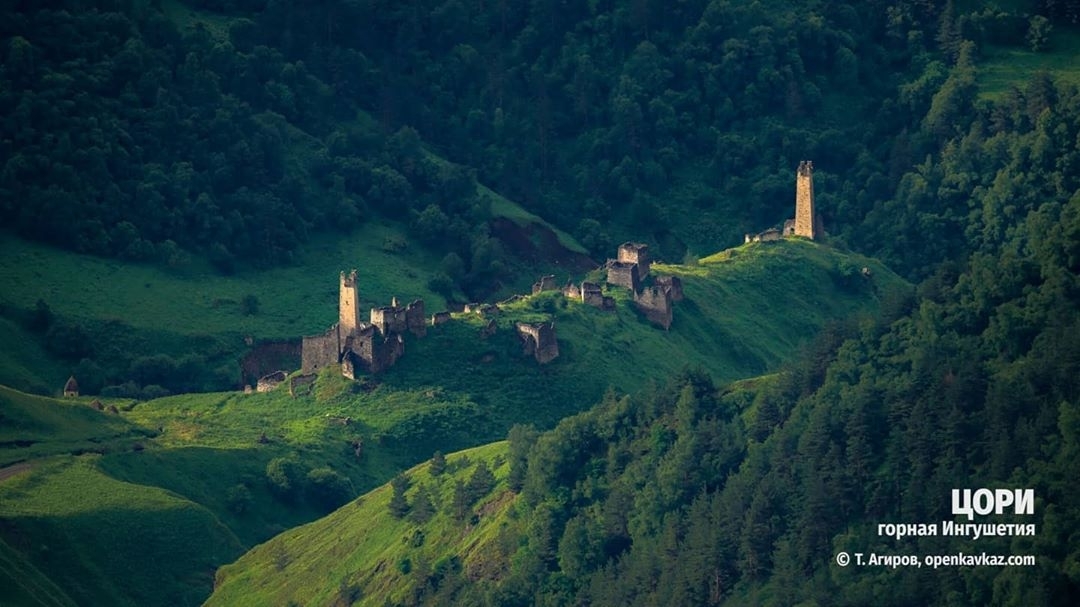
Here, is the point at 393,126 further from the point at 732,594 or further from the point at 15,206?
the point at 732,594

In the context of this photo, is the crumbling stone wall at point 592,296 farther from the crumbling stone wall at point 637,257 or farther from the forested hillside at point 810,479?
the forested hillside at point 810,479

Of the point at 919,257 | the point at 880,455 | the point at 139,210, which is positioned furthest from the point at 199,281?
the point at 880,455

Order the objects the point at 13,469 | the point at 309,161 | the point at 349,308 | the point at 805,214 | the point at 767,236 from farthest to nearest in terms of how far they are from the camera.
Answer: the point at 309,161 < the point at 805,214 < the point at 767,236 < the point at 349,308 < the point at 13,469

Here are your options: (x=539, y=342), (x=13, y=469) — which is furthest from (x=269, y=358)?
(x=13, y=469)

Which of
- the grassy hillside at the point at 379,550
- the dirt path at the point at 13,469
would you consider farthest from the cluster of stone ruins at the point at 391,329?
the dirt path at the point at 13,469

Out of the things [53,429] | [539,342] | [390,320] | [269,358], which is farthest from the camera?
[269,358]

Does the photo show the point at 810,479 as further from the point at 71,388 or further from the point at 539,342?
the point at 71,388

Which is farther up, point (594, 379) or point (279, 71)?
point (279, 71)

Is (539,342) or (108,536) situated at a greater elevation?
(539,342)

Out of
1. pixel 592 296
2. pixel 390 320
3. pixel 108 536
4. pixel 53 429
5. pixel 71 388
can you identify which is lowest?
pixel 108 536
